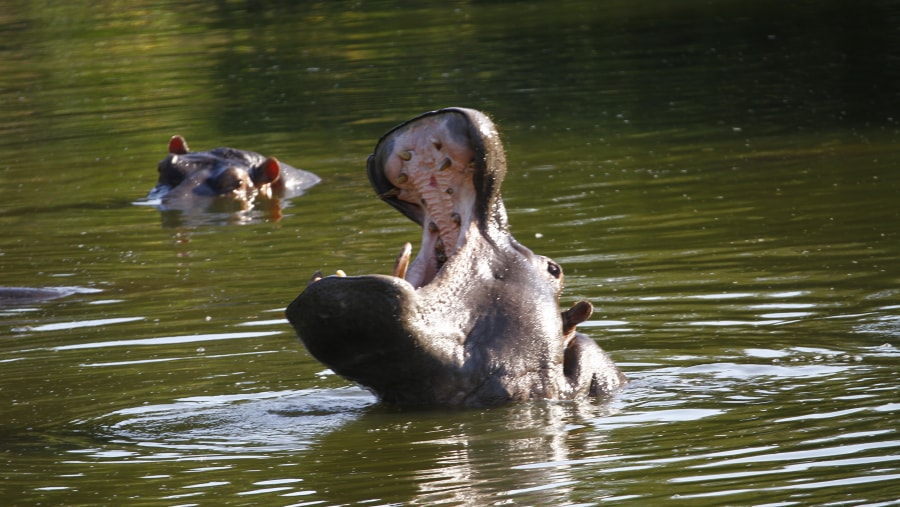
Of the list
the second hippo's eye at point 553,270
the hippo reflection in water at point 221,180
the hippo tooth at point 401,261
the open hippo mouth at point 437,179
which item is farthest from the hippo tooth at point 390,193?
the hippo reflection in water at point 221,180

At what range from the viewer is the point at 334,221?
10984 mm

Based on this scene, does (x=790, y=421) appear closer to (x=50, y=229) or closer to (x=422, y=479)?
(x=422, y=479)

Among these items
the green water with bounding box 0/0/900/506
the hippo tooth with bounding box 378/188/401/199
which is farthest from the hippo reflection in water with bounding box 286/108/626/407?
the green water with bounding box 0/0/900/506

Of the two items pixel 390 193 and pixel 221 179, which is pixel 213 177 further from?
pixel 390 193

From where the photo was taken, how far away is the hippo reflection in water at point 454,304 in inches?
194

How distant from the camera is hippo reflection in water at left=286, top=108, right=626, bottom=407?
4938 mm

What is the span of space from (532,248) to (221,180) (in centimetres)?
396

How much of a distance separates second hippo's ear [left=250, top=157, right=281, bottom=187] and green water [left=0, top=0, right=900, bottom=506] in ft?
1.12

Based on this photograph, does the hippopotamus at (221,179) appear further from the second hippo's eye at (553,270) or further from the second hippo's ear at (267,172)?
the second hippo's eye at (553,270)

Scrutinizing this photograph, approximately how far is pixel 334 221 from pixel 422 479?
6.22m

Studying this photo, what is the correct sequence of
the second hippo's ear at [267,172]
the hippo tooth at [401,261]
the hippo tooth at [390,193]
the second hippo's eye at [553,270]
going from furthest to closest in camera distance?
the second hippo's ear at [267,172]
the second hippo's eye at [553,270]
the hippo tooth at [390,193]
the hippo tooth at [401,261]

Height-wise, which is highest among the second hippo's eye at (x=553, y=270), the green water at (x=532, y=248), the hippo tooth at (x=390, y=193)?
the hippo tooth at (x=390, y=193)

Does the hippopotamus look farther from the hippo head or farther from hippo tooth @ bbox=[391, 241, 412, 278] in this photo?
hippo tooth @ bbox=[391, 241, 412, 278]

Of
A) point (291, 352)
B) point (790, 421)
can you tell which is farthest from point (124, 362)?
point (790, 421)
